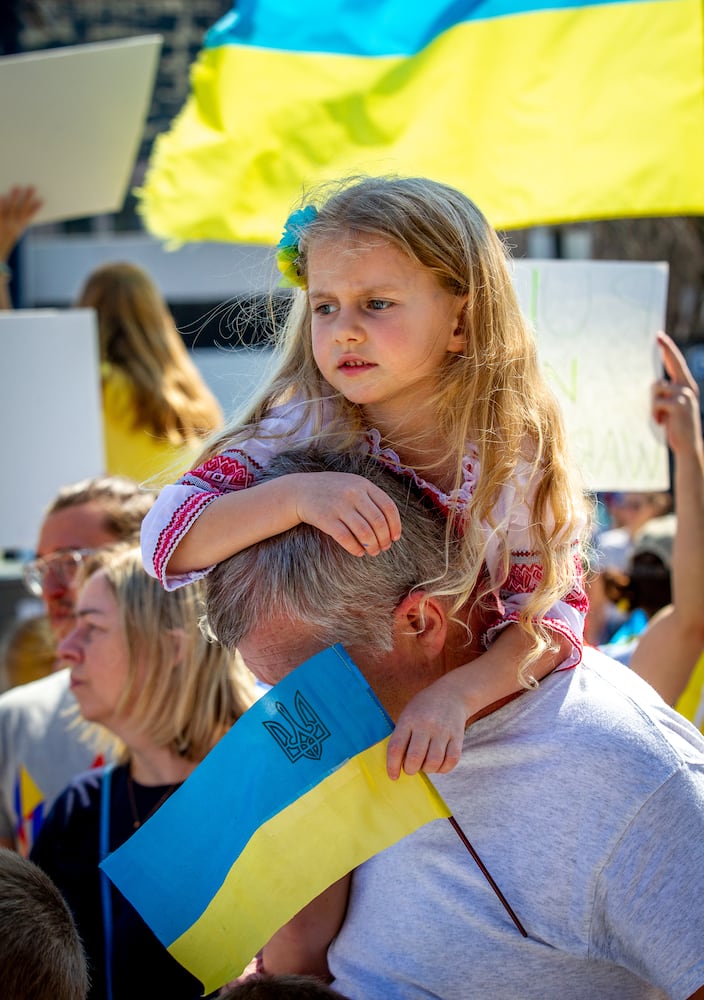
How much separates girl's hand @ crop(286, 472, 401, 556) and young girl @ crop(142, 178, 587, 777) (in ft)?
0.14

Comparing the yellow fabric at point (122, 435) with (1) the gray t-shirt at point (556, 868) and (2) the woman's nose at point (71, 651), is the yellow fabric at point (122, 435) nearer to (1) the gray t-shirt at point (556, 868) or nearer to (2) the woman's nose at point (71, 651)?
(2) the woman's nose at point (71, 651)

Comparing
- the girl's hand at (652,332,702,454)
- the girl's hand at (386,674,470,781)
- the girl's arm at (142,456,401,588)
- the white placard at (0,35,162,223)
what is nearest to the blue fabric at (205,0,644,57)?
the white placard at (0,35,162,223)

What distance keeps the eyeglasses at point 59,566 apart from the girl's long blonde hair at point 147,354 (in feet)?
3.37

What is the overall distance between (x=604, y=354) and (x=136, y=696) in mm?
1339

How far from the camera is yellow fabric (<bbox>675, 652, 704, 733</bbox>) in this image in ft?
8.00

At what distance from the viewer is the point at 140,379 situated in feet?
13.4

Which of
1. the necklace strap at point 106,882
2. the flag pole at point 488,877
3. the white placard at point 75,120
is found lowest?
the necklace strap at point 106,882

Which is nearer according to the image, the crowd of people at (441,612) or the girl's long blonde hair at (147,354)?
the crowd of people at (441,612)

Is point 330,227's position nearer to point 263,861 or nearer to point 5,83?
point 263,861

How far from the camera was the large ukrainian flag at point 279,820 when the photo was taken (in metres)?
1.46

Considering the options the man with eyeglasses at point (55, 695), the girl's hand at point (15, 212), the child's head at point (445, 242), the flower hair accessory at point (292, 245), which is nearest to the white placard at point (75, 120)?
the girl's hand at point (15, 212)

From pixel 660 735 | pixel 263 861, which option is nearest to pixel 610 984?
pixel 660 735

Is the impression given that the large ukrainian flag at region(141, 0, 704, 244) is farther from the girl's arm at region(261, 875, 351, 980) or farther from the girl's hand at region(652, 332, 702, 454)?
the girl's arm at region(261, 875, 351, 980)

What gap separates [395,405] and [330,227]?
0.28m
